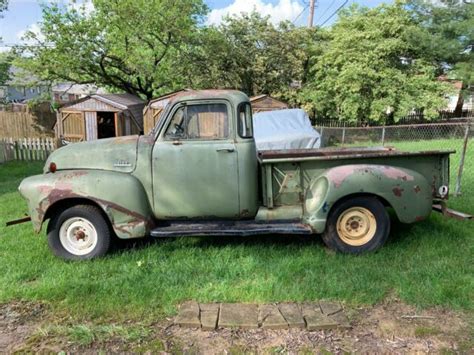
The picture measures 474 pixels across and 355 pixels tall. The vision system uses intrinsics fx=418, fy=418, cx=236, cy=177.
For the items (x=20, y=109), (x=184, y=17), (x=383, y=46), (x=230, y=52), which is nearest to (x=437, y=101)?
(x=383, y=46)

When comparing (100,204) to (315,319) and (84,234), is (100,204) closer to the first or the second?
(84,234)

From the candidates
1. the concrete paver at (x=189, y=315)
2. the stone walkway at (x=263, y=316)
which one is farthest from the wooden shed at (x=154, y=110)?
the stone walkway at (x=263, y=316)

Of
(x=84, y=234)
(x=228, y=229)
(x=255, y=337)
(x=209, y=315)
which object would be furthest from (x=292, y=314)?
(x=84, y=234)

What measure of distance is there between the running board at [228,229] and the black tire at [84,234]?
0.59m

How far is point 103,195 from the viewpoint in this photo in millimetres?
4719

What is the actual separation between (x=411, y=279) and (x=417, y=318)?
28.4 inches

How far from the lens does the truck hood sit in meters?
4.93

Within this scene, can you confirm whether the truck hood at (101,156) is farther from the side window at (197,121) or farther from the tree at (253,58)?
the tree at (253,58)

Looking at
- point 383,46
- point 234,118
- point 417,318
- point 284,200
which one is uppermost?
point 383,46

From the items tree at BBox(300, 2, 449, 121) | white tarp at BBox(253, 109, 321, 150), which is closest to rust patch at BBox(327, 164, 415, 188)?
white tarp at BBox(253, 109, 321, 150)

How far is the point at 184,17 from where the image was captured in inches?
769

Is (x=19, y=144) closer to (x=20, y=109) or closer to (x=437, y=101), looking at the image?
(x=20, y=109)

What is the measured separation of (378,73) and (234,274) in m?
19.6

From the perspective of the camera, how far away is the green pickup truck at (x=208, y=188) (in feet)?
15.7
